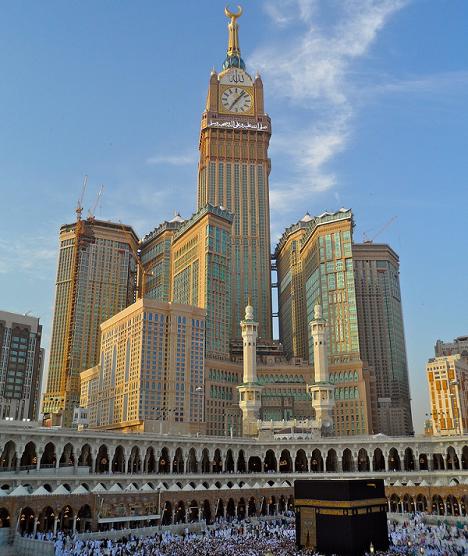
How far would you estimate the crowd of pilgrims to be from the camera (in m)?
42.2

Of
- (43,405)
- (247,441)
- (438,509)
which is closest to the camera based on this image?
(438,509)

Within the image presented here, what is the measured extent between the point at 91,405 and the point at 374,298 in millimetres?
99861

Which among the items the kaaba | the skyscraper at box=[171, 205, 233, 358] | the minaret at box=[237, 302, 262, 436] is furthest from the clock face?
the kaaba

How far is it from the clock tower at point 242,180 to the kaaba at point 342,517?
128 m

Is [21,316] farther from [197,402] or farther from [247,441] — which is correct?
[247,441]

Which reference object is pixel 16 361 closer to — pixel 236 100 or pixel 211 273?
pixel 211 273

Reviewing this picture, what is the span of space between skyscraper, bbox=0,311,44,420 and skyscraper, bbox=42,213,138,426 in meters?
16.8

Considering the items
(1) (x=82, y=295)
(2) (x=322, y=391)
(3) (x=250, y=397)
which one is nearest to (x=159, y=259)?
(1) (x=82, y=295)

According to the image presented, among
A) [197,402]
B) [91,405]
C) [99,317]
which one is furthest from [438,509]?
[99,317]

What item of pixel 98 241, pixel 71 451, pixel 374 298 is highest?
pixel 98 241

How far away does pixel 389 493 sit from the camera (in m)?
80.2

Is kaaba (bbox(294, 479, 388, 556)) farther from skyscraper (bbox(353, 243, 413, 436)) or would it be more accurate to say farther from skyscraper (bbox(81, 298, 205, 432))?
skyscraper (bbox(353, 243, 413, 436))

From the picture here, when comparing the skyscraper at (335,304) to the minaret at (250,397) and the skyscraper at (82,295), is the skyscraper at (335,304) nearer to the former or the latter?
the minaret at (250,397)

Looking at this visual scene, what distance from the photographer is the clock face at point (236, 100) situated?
637 feet
